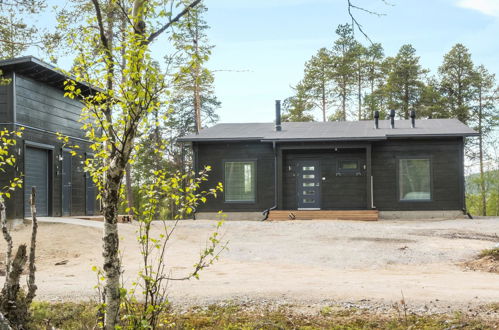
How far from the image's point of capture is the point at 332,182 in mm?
21875

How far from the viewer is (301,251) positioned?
1271cm

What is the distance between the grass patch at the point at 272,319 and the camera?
5.60m

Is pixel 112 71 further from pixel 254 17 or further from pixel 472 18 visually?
pixel 472 18

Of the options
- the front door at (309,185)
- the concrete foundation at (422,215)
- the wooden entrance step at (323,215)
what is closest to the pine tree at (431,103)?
the concrete foundation at (422,215)

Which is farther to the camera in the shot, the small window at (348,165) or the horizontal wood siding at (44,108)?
the small window at (348,165)

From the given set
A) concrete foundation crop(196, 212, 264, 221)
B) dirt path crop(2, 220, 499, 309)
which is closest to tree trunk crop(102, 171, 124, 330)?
dirt path crop(2, 220, 499, 309)

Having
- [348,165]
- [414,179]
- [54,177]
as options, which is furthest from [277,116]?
[54,177]

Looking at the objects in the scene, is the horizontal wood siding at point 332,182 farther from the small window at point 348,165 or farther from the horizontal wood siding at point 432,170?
the horizontal wood siding at point 432,170

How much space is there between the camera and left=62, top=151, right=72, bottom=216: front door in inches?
762

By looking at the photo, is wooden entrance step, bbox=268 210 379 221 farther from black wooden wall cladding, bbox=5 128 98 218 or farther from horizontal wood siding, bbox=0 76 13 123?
horizontal wood siding, bbox=0 76 13 123

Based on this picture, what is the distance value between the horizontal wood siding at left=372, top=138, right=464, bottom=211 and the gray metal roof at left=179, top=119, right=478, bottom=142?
524mm

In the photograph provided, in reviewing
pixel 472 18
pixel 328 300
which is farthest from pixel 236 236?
pixel 472 18

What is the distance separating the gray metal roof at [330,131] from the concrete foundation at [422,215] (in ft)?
9.91

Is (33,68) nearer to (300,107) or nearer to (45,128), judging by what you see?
(45,128)
